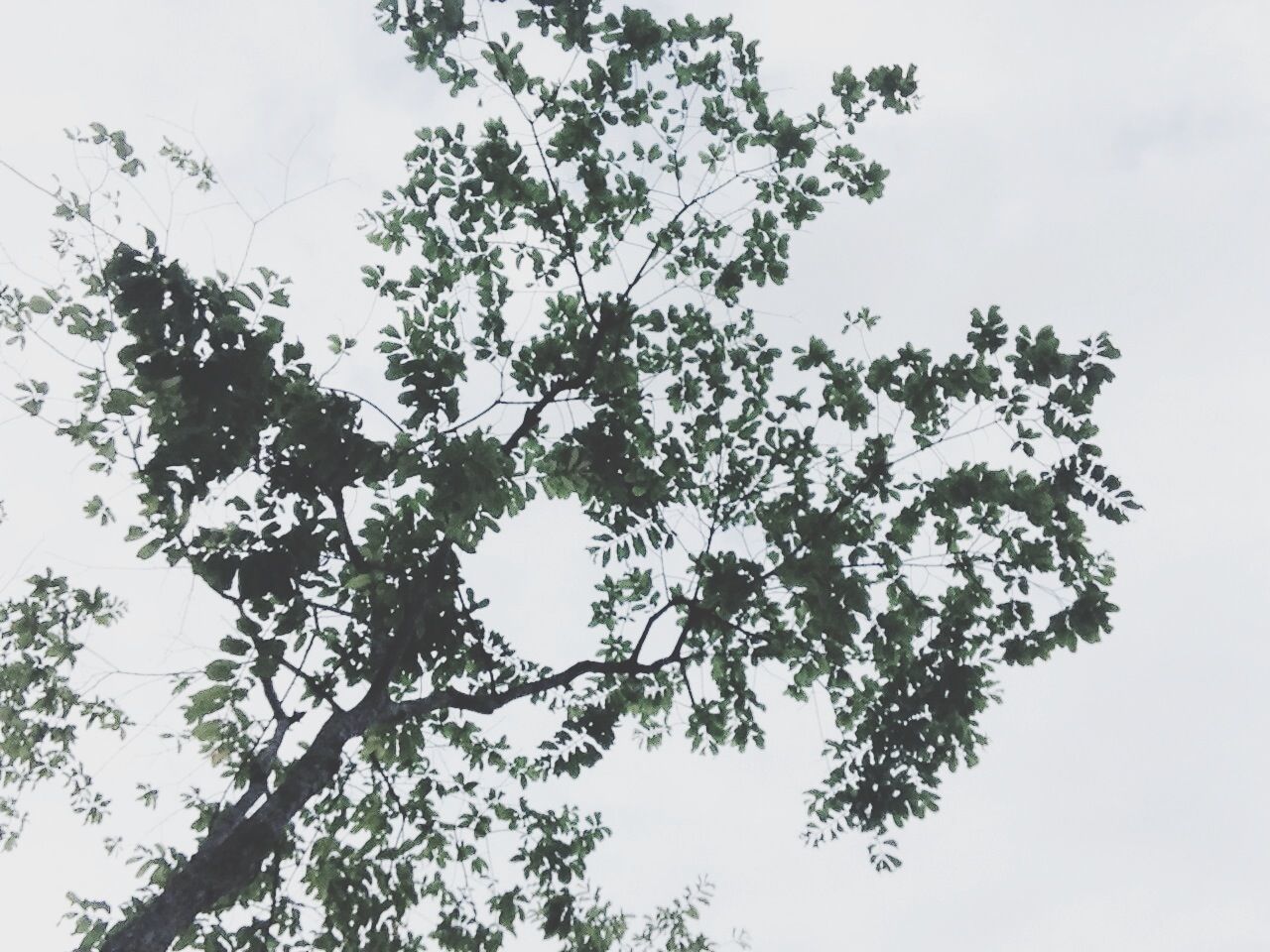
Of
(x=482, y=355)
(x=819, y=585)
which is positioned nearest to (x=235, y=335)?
(x=482, y=355)

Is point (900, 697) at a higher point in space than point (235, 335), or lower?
higher

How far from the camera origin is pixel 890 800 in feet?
27.6

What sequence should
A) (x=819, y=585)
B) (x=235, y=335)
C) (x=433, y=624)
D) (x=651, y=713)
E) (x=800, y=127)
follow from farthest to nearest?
1. (x=651, y=713)
2. (x=800, y=127)
3. (x=433, y=624)
4. (x=819, y=585)
5. (x=235, y=335)

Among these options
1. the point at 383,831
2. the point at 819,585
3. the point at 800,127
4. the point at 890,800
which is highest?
the point at 800,127

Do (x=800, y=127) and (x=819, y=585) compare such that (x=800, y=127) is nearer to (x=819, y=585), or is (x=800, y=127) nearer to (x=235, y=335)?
(x=819, y=585)

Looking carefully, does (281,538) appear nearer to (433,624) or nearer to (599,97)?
(433,624)

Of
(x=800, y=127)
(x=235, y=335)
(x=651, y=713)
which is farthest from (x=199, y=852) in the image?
(x=800, y=127)

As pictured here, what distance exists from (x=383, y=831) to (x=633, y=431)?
521cm

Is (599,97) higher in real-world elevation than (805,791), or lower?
higher

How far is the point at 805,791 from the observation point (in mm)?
9102

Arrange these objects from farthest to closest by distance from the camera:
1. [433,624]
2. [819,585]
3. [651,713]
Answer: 1. [651,713]
2. [433,624]
3. [819,585]

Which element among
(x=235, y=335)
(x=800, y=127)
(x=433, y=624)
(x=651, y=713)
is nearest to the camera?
(x=235, y=335)

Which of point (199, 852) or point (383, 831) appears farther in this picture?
point (383, 831)

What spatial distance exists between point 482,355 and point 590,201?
2.04 meters
